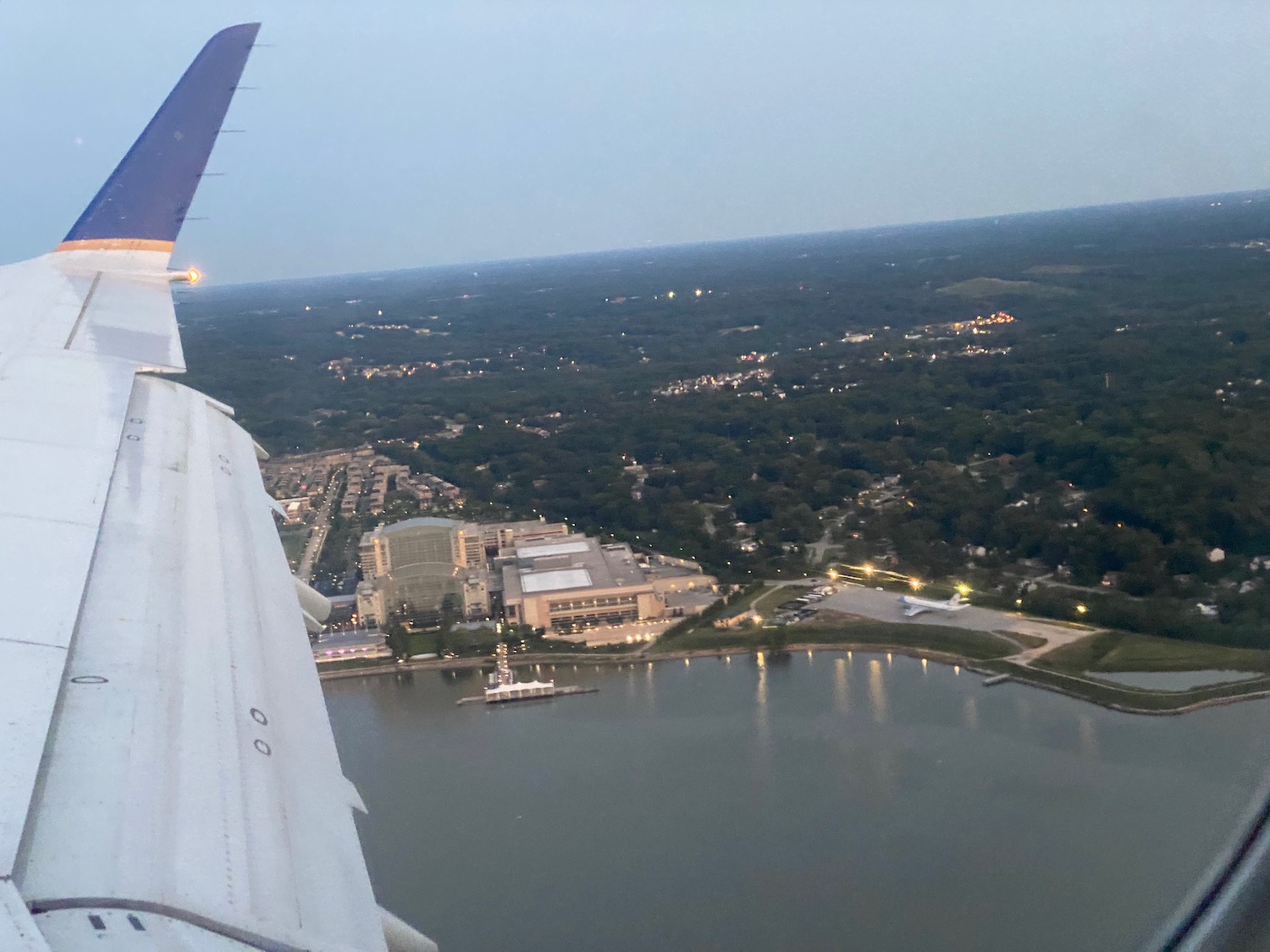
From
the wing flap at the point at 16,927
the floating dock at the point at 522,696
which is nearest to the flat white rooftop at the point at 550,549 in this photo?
the floating dock at the point at 522,696

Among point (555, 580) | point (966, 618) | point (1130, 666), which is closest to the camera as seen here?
point (1130, 666)


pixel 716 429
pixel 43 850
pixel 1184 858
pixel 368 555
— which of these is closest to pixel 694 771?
pixel 1184 858

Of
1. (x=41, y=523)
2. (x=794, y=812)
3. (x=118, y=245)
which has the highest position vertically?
(x=118, y=245)

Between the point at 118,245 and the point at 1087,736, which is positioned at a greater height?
the point at 118,245

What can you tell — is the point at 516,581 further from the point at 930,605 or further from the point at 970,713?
the point at 970,713

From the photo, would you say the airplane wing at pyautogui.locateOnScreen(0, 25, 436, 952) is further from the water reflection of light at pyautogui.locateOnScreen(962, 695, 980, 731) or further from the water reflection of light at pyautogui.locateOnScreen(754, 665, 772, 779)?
the water reflection of light at pyautogui.locateOnScreen(962, 695, 980, 731)

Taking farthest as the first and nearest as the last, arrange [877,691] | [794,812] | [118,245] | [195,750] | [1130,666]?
1. [877,691]
2. [1130,666]
3. [794,812]
4. [118,245]
5. [195,750]

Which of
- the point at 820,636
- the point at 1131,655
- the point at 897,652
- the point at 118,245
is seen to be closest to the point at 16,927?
the point at 118,245

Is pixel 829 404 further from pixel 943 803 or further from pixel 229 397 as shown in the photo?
pixel 943 803
